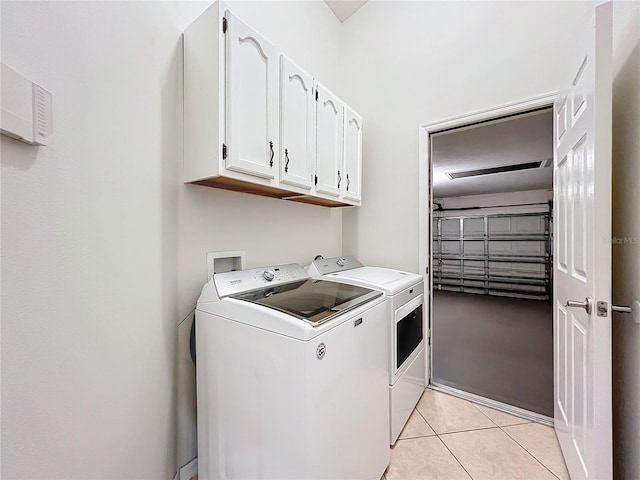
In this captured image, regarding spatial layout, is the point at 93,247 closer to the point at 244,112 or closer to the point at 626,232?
the point at 244,112

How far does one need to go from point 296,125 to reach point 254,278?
91 centimetres

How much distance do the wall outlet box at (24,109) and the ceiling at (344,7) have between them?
2.60 meters

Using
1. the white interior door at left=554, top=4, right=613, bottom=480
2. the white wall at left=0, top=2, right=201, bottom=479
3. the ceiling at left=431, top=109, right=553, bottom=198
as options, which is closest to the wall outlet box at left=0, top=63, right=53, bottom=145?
the white wall at left=0, top=2, right=201, bottom=479

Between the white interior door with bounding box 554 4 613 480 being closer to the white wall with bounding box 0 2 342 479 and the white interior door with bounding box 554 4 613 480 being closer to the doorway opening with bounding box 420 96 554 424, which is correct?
the doorway opening with bounding box 420 96 554 424

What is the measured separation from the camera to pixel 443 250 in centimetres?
745

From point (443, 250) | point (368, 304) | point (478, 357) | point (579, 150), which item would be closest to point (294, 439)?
point (368, 304)

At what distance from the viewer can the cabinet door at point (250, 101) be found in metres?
1.22

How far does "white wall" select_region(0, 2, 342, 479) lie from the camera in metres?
0.78

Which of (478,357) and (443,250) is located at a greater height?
(443,250)

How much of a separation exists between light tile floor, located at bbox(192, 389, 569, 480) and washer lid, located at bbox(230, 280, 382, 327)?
0.95 meters

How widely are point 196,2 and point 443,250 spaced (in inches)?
290

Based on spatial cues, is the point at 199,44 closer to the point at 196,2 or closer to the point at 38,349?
the point at 196,2

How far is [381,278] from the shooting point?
6.08ft

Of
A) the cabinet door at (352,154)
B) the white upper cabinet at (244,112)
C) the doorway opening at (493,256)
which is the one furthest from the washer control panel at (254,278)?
the doorway opening at (493,256)
